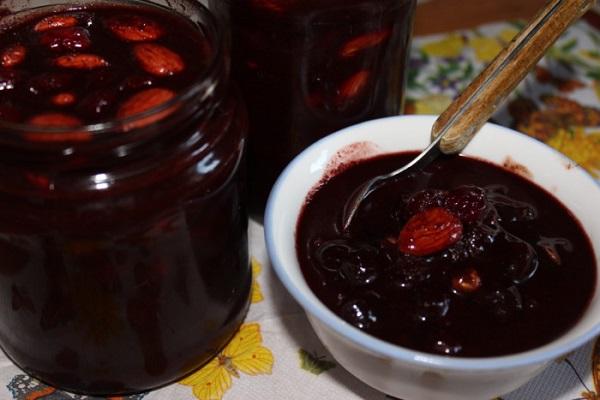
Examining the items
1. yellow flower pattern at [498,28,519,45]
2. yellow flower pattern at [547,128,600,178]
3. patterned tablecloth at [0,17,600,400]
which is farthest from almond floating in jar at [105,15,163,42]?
yellow flower pattern at [498,28,519,45]

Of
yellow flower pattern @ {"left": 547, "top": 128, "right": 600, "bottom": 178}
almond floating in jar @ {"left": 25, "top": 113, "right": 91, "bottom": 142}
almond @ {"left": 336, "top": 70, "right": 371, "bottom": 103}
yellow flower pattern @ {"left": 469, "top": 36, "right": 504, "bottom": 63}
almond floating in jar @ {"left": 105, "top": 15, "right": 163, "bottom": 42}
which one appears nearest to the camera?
almond floating in jar @ {"left": 25, "top": 113, "right": 91, "bottom": 142}

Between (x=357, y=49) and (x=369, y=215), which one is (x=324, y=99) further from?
(x=369, y=215)

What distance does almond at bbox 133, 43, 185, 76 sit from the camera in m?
0.95

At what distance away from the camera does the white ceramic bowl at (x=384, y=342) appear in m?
0.86

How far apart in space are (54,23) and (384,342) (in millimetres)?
596

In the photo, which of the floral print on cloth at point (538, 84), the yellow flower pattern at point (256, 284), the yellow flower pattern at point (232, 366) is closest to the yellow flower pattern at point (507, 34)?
the floral print on cloth at point (538, 84)

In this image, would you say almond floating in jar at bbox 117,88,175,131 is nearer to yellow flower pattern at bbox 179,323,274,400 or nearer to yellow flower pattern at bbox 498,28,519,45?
yellow flower pattern at bbox 179,323,274,400

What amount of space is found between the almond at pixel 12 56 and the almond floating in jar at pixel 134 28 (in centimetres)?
12

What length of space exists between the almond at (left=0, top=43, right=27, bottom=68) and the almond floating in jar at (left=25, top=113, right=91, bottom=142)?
131 millimetres

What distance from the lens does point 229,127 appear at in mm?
956

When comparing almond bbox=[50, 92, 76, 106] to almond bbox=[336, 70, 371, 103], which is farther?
almond bbox=[336, 70, 371, 103]

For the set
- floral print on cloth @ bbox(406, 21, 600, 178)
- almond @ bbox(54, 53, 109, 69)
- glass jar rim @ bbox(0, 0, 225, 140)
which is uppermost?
glass jar rim @ bbox(0, 0, 225, 140)

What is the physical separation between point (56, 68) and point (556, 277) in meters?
0.67

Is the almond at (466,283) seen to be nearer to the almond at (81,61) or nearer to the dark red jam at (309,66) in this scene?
the dark red jam at (309,66)
